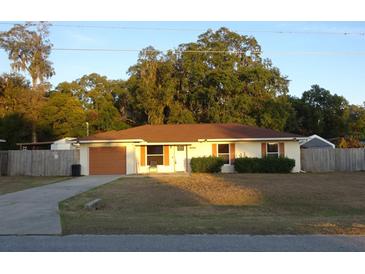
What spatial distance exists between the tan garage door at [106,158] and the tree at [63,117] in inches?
785

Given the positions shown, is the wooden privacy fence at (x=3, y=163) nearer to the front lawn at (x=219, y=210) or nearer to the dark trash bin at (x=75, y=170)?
the dark trash bin at (x=75, y=170)

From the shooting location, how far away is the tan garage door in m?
29.8

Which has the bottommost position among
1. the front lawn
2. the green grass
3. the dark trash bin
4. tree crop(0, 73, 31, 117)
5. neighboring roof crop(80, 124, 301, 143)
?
the front lawn

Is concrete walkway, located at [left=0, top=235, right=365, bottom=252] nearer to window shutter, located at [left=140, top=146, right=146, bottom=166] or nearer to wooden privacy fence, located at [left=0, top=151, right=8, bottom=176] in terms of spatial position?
window shutter, located at [left=140, top=146, right=146, bottom=166]

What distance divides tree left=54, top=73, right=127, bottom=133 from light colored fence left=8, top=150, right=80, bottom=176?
730 inches

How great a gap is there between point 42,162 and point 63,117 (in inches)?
734

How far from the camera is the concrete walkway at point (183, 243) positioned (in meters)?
6.97

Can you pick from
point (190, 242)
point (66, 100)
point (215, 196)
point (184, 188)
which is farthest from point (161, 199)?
point (66, 100)

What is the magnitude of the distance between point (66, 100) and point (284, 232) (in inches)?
1715

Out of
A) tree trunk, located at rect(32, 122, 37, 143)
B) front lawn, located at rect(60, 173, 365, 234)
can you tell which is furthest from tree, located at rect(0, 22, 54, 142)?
front lawn, located at rect(60, 173, 365, 234)

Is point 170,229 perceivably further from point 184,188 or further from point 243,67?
point 243,67

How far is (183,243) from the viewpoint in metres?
7.31

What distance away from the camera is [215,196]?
1602 centimetres

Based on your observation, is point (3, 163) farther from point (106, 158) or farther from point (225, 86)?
point (225, 86)
